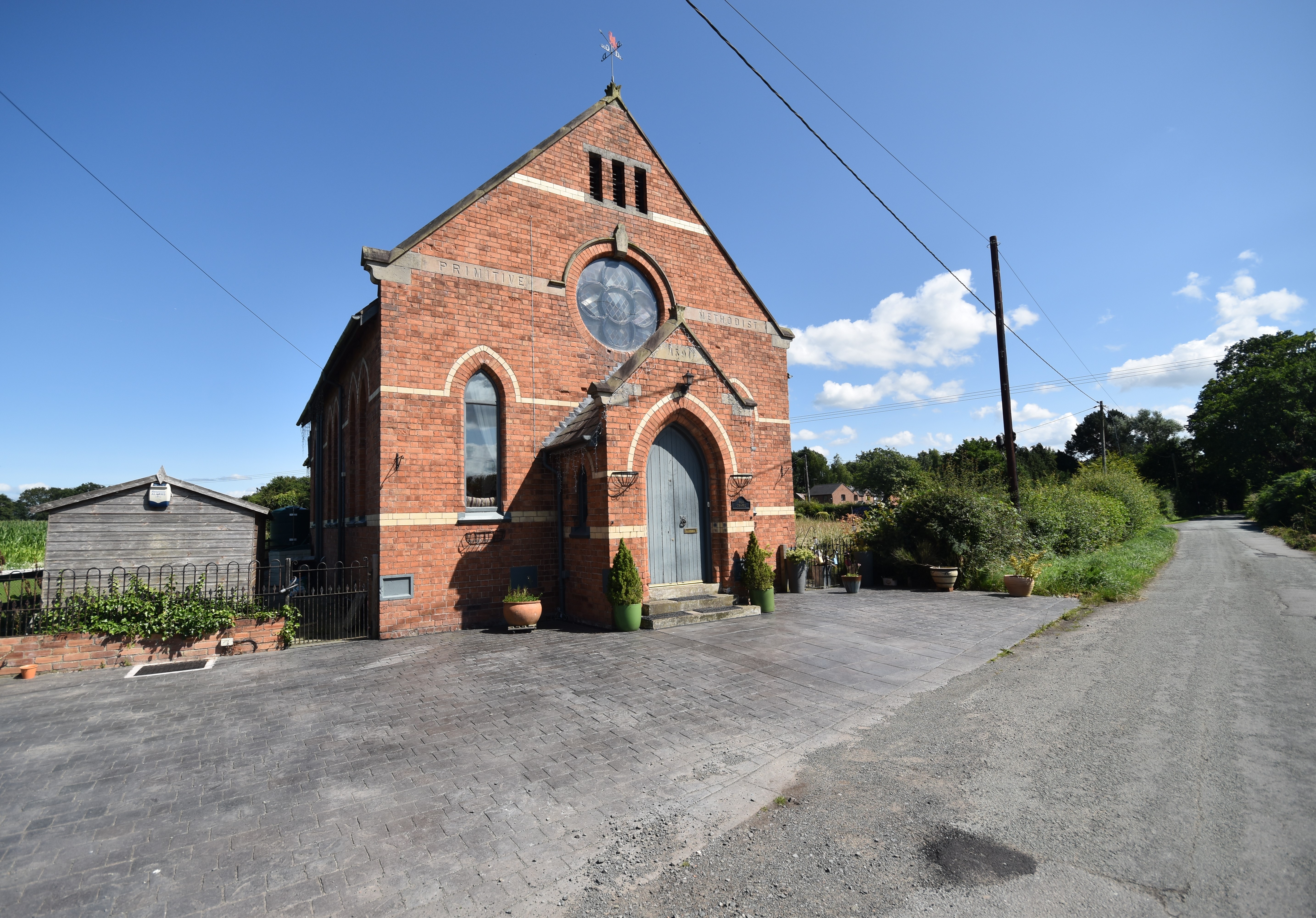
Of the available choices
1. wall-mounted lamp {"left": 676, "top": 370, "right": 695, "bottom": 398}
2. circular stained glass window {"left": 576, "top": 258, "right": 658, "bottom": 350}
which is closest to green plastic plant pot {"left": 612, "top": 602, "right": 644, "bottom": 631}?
wall-mounted lamp {"left": 676, "top": 370, "right": 695, "bottom": 398}

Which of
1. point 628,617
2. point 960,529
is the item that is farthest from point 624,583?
point 960,529

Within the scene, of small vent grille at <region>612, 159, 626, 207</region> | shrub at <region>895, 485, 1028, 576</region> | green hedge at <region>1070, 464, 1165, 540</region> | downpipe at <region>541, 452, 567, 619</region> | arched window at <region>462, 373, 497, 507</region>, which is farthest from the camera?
green hedge at <region>1070, 464, 1165, 540</region>

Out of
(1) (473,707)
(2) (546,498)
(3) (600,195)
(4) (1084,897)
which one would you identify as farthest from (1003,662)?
(3) (600,195)

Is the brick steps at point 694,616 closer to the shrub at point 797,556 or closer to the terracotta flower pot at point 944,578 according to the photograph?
the shrub at point 797,556

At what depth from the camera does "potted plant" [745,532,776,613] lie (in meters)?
11.7

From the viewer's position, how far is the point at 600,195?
45.1ft

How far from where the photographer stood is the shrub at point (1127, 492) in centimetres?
2747

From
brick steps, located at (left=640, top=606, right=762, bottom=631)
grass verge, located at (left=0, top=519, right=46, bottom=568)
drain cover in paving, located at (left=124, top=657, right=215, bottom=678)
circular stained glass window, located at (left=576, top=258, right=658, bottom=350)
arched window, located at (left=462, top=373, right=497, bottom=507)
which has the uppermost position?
circular stained glass window, located at (left=576, top=258, right=658, bottom=350)

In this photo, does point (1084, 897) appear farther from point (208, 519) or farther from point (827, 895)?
point (208, 519)

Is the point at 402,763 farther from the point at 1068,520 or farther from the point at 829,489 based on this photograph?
the point at 829,489

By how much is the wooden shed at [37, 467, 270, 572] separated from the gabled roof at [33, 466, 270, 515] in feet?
0.04

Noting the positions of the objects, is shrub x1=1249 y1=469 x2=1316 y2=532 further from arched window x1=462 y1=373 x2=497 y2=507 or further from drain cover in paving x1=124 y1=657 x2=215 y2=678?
drain cover in paving x1=124 y1=657 x2=215 y2=678

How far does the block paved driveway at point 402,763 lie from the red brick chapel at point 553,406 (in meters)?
2.42

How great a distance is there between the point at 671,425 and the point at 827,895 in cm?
986
